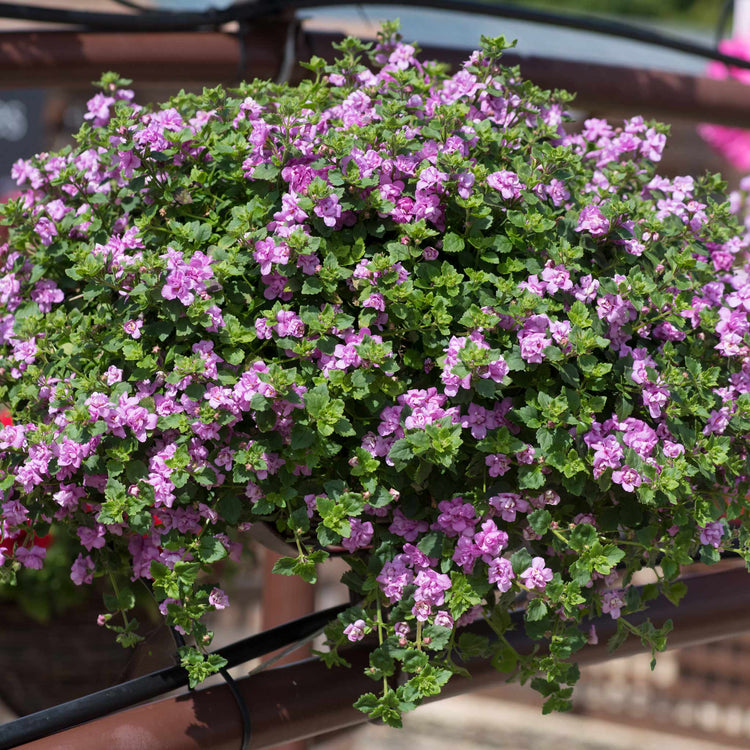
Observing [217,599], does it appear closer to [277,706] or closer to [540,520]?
[277,706]

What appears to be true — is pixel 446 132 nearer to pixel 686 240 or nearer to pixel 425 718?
pixel 686 240

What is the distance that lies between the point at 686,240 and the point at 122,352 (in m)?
0.60

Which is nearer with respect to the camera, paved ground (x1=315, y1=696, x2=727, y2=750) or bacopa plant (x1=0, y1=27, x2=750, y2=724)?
bacopa plant (x1=0, y1=27, x2=750, y2=724)

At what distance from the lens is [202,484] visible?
35.9 inches

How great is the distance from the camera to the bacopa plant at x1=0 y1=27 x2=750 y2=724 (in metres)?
0.90

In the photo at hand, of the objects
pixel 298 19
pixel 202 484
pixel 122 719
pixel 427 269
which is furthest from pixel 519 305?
pixel 298 19

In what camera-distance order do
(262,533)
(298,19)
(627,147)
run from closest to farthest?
(262,533) → (627,147) → (298,19)

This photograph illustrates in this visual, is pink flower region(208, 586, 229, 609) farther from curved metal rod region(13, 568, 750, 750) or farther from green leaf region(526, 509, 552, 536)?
green leaf region(526, 509, 552, 536)

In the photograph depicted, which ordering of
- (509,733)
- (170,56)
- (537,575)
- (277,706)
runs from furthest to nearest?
(509,733) → (170,56) → (277,706) → (537,575)

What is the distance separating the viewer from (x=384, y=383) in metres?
0.91

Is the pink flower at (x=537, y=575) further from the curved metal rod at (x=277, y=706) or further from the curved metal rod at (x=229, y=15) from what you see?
the curved metal rod at (x=229, y=15)

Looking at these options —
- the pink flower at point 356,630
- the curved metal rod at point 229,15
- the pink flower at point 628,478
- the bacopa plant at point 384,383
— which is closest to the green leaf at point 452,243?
the bacopa plant at point 384,383

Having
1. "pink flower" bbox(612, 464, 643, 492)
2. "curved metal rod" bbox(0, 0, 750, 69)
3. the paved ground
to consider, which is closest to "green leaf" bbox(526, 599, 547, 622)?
"pink flower" bbox(612, 464, 643, 492)

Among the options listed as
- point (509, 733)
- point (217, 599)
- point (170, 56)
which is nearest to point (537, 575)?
point (217, 599)
